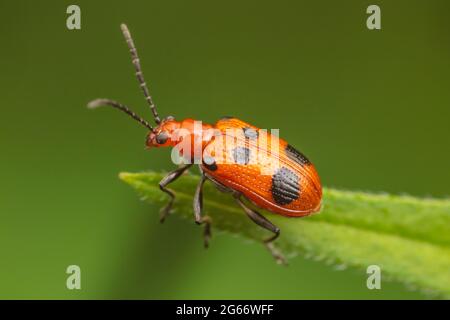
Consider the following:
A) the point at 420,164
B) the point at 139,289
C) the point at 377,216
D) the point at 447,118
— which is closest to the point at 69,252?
the point at 139,289

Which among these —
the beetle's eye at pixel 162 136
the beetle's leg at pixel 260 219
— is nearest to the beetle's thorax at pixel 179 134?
the beetle's eye at pixel 162 136

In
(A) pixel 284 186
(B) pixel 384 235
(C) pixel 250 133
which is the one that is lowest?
(B) pixel 384 235

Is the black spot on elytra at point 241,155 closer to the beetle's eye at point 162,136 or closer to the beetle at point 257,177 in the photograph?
the beetle at point 257,177

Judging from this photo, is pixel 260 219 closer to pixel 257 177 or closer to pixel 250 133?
pixel 257 177

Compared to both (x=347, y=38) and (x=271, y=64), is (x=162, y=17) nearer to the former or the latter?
(x=271, y=64)

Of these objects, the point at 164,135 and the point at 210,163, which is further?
the point at 164,135

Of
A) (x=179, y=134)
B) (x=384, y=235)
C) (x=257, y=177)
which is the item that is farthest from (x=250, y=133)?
(x=384, y=235)
